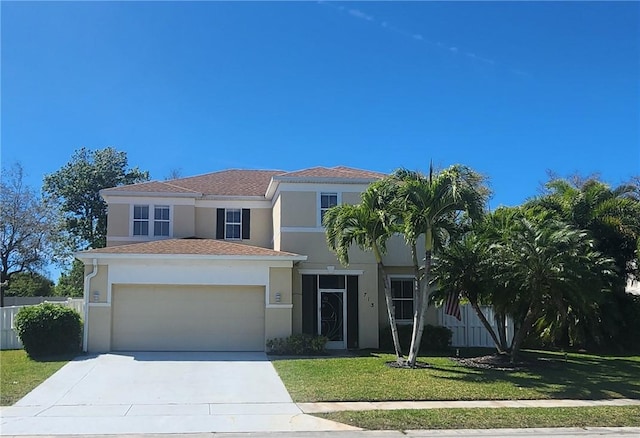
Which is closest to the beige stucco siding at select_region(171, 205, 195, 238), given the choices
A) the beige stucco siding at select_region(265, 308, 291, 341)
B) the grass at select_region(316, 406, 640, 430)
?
the beige stucco siding at select_region(265, 308, 291, 341)

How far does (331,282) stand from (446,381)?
8172mm

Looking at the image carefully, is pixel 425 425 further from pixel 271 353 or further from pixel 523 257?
pixel 271 353

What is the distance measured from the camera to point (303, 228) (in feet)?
74.3

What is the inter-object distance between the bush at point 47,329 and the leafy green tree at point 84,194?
21.3 m

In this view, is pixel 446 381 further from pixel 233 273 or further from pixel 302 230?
pixel 302 230

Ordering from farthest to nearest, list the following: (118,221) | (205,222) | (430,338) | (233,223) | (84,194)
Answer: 1. (84,194)
2. (233,223)
3. (205,222)
4. (118,221)
5. (430,338)

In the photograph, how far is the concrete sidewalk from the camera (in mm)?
12219

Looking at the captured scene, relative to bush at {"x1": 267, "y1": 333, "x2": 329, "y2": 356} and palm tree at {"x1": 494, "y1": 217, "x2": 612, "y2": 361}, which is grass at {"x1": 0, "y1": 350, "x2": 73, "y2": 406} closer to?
bush at {"x1": 267, "y1": 333, "x2": 329, "y2": 356}

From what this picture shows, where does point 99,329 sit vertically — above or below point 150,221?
below

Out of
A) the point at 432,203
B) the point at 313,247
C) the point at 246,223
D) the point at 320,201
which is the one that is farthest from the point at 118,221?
the point at 432,203

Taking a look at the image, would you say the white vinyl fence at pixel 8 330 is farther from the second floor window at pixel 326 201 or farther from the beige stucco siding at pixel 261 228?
the second floor window at pixel 326 201

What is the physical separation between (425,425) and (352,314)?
11.8m

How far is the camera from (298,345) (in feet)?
66.9

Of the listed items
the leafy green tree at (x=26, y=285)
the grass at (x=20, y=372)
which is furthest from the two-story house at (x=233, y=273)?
the leafy green tree at (x=26, y=285)
